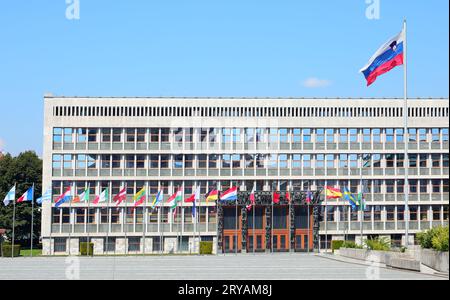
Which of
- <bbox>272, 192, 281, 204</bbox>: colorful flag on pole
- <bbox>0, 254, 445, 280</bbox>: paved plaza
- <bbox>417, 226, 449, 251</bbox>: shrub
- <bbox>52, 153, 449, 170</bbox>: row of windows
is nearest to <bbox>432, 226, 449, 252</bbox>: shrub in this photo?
<bbox>417, 226, 449, 251</bbox>: shrub

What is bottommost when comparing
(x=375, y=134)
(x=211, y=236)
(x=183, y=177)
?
(x=211, y=236)

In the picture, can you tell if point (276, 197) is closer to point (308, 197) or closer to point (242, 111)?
point (308, 197)

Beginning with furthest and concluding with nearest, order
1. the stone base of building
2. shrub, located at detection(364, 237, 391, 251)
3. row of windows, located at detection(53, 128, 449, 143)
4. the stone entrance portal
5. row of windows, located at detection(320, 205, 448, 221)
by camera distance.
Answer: row of windows, located at detection(320, 205, 448, 221), row of windows, located at detection(53, 128, 449, 143), the stone base of building, the stone entrance portal, shrub, located at detection(364, 237, 391, 251)

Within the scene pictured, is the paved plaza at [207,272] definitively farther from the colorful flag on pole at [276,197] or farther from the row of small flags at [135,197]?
the colorful flag on pole at [276,197]

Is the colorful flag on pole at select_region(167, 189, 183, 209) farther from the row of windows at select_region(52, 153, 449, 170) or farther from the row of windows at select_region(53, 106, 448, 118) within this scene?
the row of windows at select_region(53, 106, 448, 118)

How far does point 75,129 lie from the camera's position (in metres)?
84.2

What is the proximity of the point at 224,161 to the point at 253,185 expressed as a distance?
4.39m

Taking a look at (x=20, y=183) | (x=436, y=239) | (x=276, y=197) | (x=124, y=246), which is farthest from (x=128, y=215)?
(x=436, y=239)

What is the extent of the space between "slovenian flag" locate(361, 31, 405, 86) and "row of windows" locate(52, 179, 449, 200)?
48.7 meters

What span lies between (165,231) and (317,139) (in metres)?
20.5

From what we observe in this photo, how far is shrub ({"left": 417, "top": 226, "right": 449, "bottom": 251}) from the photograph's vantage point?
1240 inches

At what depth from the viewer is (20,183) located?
95312 mm

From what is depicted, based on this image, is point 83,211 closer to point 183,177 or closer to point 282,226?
point 183,177
